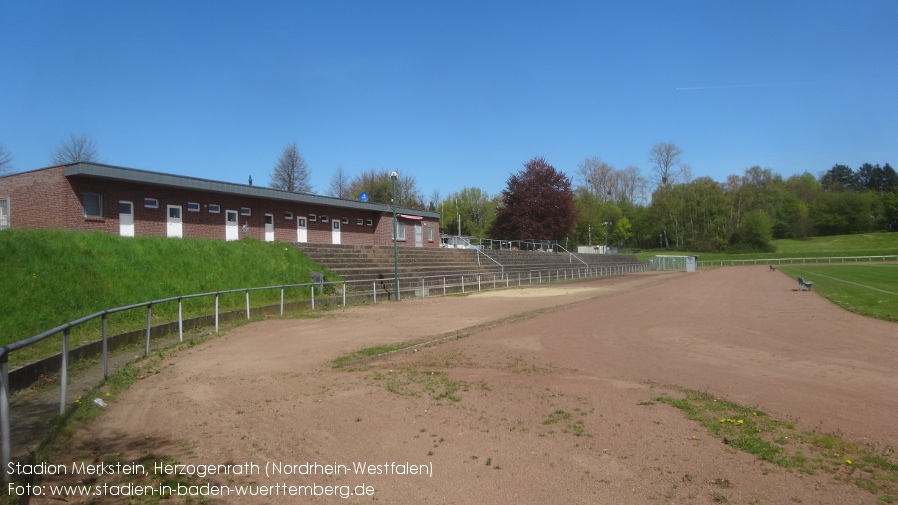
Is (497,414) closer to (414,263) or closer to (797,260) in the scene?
(414,263)

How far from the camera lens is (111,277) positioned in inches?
622

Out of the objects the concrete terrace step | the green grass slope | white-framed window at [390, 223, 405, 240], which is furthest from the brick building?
the green grass slope

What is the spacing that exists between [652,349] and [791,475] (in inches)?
257

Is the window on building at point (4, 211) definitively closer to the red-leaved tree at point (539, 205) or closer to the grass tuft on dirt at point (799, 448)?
the grass tuft on dirt at point (799, 448)

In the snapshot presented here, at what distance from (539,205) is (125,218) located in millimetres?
49716

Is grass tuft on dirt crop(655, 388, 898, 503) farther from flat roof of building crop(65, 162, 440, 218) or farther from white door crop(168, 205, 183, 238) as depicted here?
white door crop(168, 205, 183, 238)

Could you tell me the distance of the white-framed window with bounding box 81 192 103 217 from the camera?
74.2ft

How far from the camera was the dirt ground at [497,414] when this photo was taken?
448cm

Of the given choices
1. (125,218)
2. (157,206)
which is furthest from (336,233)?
(125,218)

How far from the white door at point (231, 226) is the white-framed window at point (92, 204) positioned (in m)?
5.87

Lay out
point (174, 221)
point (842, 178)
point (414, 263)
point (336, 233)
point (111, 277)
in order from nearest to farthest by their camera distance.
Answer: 1. point (111, 277)
2. point (174, 221)
3. point (414, 263)
4. point (336, 233)
5. point (842, 178)

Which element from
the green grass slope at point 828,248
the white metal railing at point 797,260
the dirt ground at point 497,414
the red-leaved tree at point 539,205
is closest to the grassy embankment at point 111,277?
the dirt ground at point 497,414

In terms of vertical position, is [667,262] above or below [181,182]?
below

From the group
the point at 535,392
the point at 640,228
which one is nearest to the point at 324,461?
the point at 535,392
